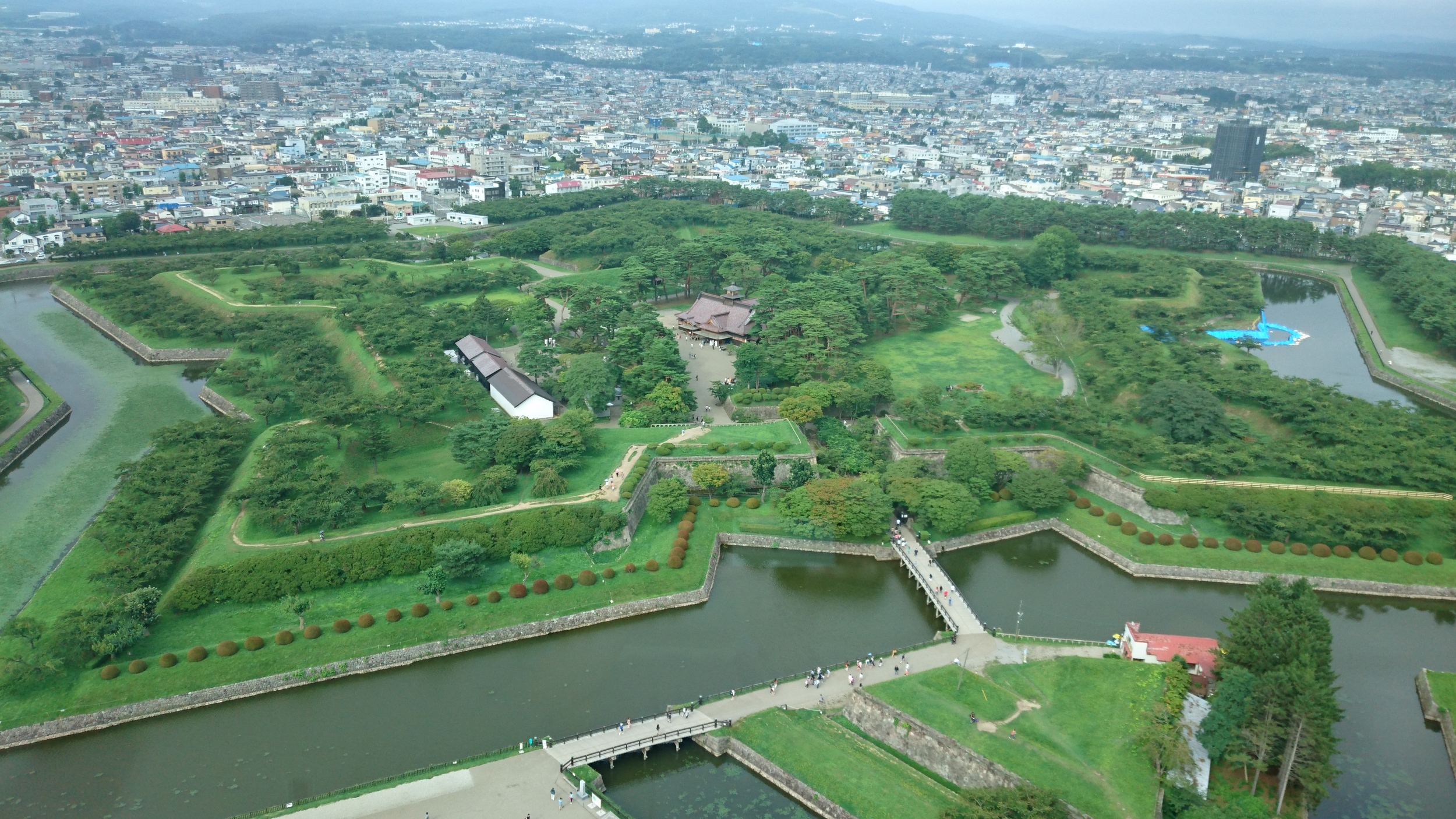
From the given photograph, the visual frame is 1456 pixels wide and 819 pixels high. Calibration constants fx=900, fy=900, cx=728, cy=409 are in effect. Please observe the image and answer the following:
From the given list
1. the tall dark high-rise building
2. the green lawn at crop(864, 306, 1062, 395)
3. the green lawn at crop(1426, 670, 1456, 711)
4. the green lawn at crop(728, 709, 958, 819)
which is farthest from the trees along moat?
the tall dark high-rise building

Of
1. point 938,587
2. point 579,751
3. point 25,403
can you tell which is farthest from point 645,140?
point 579,751

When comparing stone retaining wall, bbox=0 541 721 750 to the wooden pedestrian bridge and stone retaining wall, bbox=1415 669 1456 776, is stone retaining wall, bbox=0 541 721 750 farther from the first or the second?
stone retaining wall, bbox=1415 669 1456 776

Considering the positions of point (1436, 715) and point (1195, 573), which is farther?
point (1195, 573)

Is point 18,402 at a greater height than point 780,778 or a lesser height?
lesser

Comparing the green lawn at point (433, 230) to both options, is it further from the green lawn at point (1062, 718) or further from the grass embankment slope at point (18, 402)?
the green lawn at point (1062, 718)

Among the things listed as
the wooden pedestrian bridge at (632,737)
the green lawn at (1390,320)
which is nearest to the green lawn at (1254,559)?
the wooden pedestrian bridge at (632,737)

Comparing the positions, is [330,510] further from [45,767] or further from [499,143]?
[499,143]

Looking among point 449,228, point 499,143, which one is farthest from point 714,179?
point 499,143

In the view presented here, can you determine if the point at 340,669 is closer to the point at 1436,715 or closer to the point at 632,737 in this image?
the point at 632,737
